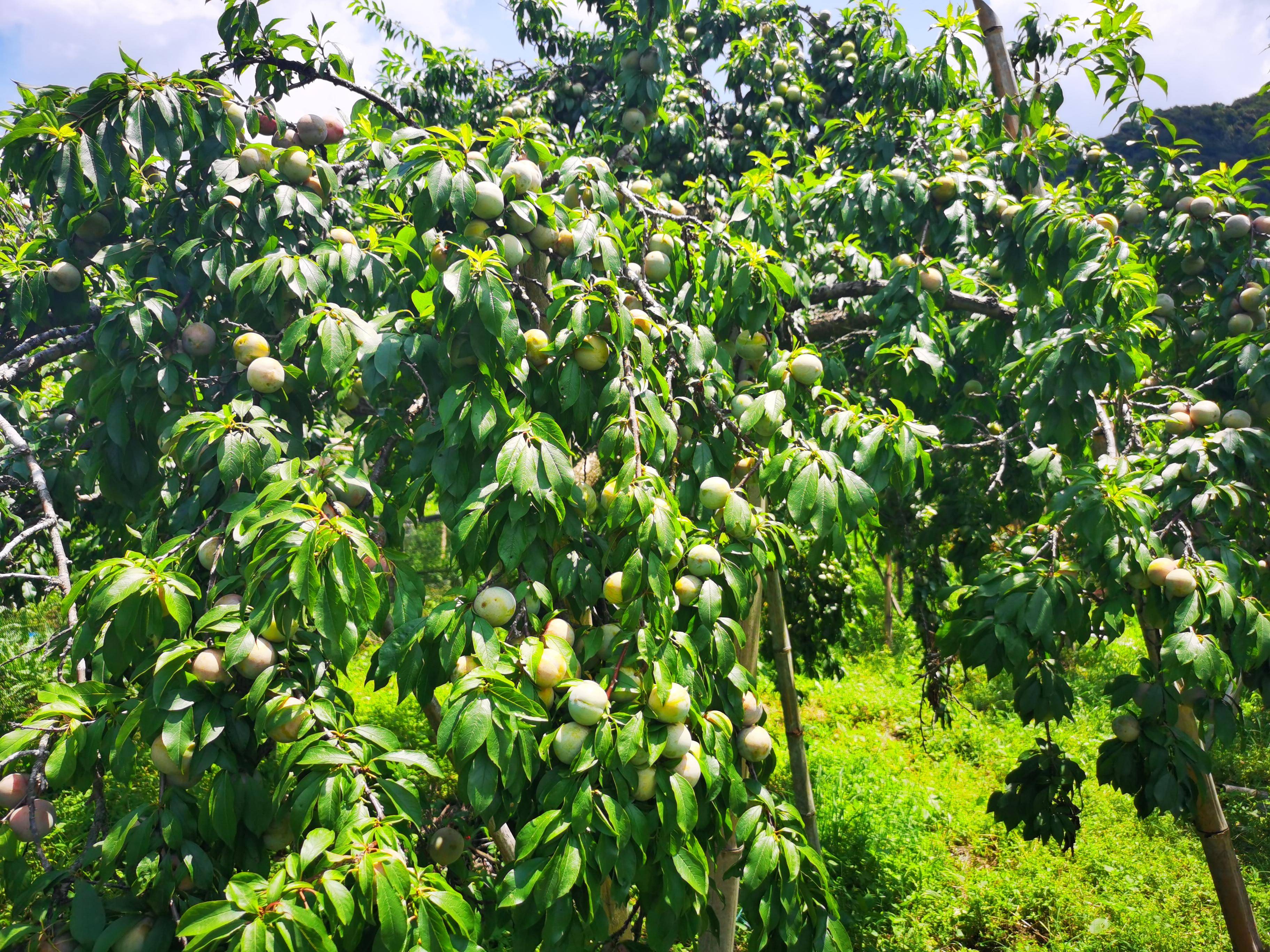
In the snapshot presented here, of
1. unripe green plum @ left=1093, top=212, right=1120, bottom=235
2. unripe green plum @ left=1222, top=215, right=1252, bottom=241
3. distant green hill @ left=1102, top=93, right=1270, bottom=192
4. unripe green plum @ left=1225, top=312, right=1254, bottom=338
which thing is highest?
distant green hill @ left=1102, top=93, right=1270, bottom=192

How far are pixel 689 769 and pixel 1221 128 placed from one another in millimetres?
13829

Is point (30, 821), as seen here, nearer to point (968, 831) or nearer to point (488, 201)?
point (488, 201)

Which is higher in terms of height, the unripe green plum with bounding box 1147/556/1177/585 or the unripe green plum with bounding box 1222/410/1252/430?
Result: the unripe green plum with bounding box 1222/410/1252/430

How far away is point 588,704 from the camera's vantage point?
4.02ft

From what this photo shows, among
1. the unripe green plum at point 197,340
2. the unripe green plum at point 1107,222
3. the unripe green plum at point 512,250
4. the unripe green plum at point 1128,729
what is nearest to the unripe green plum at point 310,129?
the unripe green plum at point 197,340

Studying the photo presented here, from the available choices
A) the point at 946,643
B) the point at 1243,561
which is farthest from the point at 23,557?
the point at 1243,561

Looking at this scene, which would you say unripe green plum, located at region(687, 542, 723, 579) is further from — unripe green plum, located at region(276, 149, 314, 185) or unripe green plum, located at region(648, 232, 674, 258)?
unripe green plum, located at region(276, 149, 314, 185)

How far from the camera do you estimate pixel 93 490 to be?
206cm

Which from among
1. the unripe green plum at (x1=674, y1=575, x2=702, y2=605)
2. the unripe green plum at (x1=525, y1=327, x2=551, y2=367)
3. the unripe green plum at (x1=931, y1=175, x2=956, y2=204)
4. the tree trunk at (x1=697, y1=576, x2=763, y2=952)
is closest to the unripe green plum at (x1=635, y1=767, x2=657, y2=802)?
the unripe green plum at (x1=674, y1=575, x2=702, y2=605)

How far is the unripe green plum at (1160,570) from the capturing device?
5.99ft

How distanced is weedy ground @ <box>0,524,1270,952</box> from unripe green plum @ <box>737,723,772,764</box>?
1.39m

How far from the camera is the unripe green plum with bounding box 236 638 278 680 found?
1.25 metres

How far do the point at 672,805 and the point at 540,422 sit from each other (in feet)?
2.11

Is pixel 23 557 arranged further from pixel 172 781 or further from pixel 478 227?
pixel 478 227
